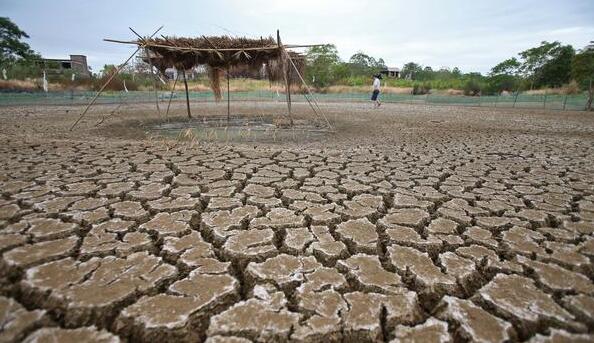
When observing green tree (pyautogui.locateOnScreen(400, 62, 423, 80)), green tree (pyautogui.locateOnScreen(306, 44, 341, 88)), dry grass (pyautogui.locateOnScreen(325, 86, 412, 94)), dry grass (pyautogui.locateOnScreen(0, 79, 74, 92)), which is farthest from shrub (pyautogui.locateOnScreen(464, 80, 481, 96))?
dry grass (pyautogui.locateOnScreen(0, 79, 74, 92))

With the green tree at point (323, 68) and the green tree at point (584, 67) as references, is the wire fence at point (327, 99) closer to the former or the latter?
the green tree at point (584, 67)

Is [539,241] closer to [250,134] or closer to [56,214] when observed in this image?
[56,214]

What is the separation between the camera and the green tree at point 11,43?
70.3 ft

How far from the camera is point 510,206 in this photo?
2326 mm

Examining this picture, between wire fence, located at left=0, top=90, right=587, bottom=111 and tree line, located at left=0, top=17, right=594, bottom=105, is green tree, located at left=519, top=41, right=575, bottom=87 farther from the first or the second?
wire fence, located at left=0, top=90, right=587, bottom=111

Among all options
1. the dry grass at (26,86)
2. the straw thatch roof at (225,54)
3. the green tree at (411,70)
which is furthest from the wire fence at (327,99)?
the green tree at (411,70)

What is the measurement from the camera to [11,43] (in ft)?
71.4

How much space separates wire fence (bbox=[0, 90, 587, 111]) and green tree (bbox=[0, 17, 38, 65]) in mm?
10819

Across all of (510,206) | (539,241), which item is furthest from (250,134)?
(539,241)

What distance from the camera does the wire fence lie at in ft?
42.3

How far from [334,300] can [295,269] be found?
28 cm

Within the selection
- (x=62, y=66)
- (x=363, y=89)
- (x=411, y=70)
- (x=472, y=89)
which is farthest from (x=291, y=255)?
(x=411, y=70)

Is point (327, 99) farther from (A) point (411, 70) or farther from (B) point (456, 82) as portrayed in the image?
(A) point (411, 70)

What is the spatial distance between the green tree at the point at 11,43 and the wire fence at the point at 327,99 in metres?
10.8
